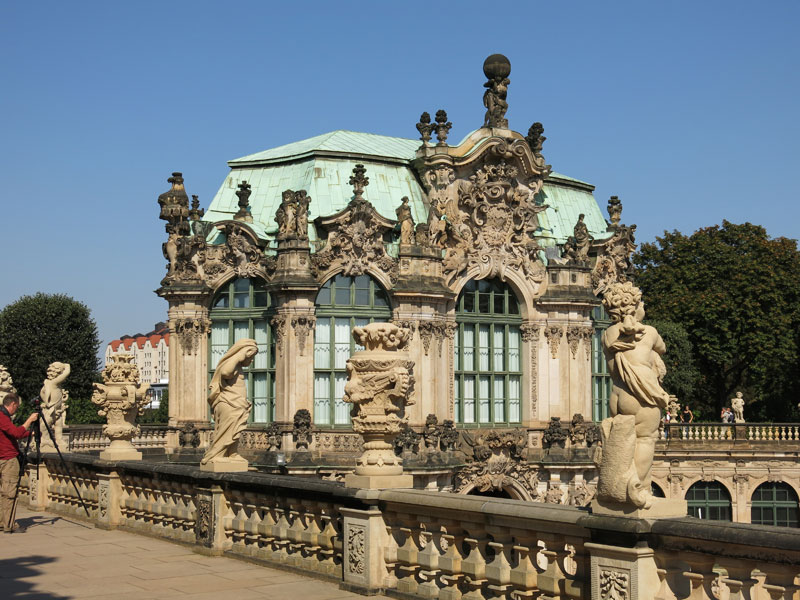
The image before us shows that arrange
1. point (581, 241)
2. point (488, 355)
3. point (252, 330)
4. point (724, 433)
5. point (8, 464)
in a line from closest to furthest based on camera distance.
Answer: point (8, 464) → point (252, 330) → point (488, 355) → point (581, 241) → point (724, 433)

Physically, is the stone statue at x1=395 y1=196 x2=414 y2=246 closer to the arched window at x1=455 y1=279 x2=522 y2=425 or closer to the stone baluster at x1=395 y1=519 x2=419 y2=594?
the arched window at x1=455 y1=279 x2=522 y2=425

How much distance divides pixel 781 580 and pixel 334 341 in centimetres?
2653

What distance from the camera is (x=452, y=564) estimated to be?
1105cm

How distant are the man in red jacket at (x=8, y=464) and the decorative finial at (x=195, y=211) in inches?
720

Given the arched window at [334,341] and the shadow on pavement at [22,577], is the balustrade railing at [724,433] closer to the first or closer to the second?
the arched window at [334,341]

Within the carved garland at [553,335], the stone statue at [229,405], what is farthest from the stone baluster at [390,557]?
the carved garland at [553,335]

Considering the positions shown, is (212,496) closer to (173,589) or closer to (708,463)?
(173,589)

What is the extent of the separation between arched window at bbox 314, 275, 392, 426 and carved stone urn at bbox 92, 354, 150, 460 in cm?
1433

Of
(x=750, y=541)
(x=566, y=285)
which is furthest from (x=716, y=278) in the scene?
(x=750, y=541)

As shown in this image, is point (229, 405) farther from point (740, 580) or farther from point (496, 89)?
point (496, 89)

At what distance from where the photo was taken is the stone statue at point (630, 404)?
9.03 meters

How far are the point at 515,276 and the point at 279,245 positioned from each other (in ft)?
27.4

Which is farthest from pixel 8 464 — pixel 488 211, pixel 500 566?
pixel 488 211

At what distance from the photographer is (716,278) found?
6481 centimetres
